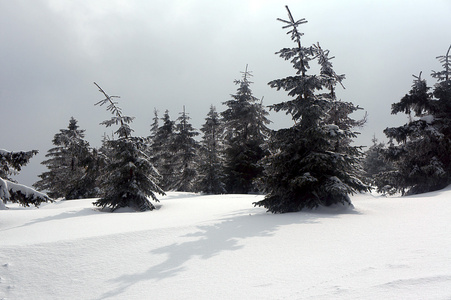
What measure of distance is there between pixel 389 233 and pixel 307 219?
219 centimetres

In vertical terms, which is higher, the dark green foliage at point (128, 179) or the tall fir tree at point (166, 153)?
the tall fir tree at point (166, 153)

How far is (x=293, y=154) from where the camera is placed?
9602 millimetres

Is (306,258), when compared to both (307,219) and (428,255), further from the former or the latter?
(307,219)

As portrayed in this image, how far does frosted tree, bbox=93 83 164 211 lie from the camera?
12.8 m

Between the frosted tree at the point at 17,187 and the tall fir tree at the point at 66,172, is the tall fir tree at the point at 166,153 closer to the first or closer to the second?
the tall fir tree at the point at 66,172

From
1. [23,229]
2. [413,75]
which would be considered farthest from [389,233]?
[413,75]

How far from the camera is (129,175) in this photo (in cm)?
1329

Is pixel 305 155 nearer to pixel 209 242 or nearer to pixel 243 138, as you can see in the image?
pixel 209 242

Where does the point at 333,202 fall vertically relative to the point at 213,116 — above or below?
below

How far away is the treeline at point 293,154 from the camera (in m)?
9.07

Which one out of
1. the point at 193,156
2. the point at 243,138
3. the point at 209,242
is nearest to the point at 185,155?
the point at 193,156

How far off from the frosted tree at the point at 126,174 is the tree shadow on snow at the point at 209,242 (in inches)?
268

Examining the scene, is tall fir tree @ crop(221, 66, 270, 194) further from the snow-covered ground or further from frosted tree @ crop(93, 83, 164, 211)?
the snow-covered ground

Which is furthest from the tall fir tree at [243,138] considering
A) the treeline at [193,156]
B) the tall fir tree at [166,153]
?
the tall fir tree at [166,153]
